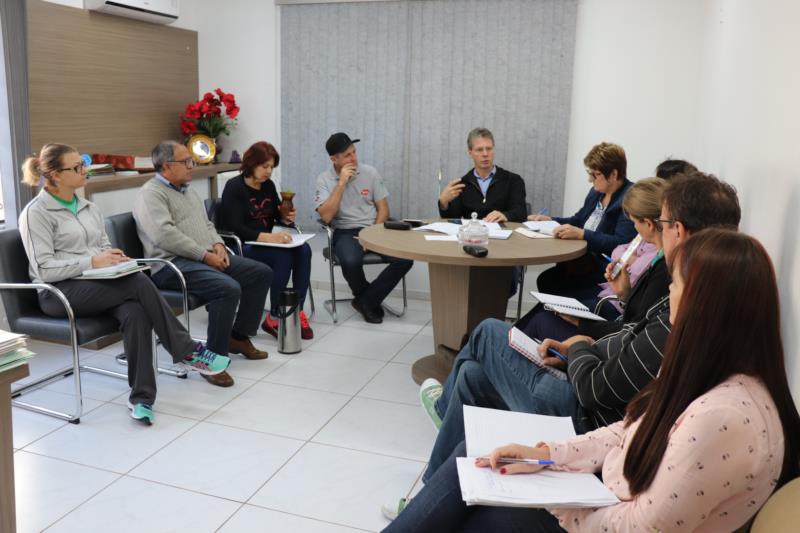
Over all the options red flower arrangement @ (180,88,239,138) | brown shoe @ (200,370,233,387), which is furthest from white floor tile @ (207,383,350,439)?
red flower arrangement @ (180,88,239,138)

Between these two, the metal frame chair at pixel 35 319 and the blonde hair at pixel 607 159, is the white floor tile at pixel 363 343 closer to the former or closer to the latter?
the metal frame chair at pixel 35 319

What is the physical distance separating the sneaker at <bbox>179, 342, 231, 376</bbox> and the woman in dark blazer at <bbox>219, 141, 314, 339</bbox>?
2.83 ft

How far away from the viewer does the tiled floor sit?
8.26 feet

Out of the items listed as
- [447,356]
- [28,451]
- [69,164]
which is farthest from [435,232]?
[28,451]

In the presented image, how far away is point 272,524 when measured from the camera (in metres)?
2.46

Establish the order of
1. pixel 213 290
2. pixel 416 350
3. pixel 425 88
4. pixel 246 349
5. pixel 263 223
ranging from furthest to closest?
pixel 425 88
pixel 263 223
pixel 416 350
pixel 246 349
pixel 213 290

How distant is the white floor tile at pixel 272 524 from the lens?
2434 millimetres

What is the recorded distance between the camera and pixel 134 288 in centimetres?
338

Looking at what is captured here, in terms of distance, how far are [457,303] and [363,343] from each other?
949mm

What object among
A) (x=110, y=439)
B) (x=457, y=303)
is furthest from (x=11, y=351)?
(x=457, y=303)

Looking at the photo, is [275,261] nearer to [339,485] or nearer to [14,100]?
[14,100]

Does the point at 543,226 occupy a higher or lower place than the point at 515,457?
higher

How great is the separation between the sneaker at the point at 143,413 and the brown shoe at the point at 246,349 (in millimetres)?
896

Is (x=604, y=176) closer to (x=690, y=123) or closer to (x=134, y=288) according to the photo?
(x=690, y=123)
